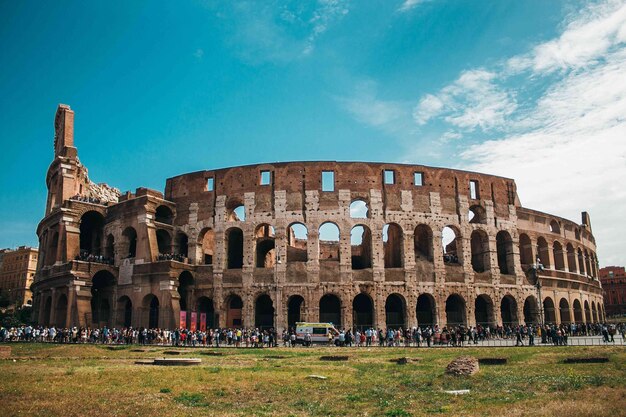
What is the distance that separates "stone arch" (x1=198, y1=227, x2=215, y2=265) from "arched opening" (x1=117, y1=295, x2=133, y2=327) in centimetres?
692

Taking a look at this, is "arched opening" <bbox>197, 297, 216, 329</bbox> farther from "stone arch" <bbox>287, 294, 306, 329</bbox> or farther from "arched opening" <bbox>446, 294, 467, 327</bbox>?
"arched opening" <bbox>446, 294, 467, 327</bbox>

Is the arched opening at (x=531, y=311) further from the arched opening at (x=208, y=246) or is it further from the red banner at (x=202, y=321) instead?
the arched opening at (x=208, y=246)

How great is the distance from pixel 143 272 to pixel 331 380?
95.4 feet

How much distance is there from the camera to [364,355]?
938 inches

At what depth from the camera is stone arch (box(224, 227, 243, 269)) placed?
43.4 meters

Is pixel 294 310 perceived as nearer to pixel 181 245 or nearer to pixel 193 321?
pixel 193 321

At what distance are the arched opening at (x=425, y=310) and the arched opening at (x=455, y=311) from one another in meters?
1.66

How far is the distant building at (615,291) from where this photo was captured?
302ft

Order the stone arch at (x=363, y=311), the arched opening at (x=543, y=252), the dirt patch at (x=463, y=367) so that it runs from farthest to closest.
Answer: the arched opening at (x=543, y=252) → the stone arch at (x=363, y=311) → the dirt patch at (x=463, y=367)

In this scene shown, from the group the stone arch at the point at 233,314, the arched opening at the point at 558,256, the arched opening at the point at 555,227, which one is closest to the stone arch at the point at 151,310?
the stone arch at the point at 233,314

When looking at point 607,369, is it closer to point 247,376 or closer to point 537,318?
point 247,376

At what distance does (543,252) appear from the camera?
158 ft

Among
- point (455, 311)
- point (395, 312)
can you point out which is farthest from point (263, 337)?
point (455, 311)

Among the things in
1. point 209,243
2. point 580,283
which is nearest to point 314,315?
point 209,243
